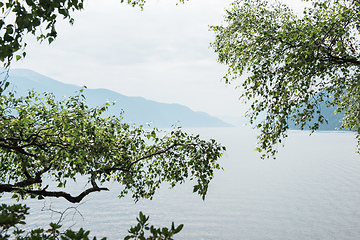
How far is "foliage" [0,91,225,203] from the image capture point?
766cm

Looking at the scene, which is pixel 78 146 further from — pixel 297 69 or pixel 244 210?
pixel 244 210

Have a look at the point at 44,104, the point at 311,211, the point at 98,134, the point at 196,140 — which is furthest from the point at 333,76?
the point at 311,211

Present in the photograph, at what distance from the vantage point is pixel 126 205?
109 ft

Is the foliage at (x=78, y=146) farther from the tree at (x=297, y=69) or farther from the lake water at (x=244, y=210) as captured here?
the lake water at (x=244, y=210)

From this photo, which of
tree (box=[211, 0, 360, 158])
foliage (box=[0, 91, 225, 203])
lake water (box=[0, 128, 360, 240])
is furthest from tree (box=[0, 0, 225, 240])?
lake water (box=[0, 128, 360, 240])

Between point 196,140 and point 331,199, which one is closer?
point 196,140

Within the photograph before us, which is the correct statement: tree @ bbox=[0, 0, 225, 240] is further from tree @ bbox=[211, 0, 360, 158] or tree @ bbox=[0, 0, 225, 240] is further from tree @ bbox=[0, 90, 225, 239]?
tree @ bbox=[211, 0, 360, 158]

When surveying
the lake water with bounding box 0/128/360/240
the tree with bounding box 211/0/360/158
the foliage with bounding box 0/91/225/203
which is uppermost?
the tree with bounding box 211/0/360/158

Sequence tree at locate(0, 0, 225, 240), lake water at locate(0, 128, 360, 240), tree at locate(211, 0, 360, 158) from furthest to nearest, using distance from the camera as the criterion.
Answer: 1. lake water at locate(0, 128, 360, 240)
2. tree at locate(211, 0, 360, 158)
3. tree at locate(0, 0, 225, 240)

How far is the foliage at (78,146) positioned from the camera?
7.66 metres

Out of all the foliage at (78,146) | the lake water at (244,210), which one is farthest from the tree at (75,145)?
the lake water at (244,210)

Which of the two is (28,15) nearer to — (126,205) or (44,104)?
(44,104)

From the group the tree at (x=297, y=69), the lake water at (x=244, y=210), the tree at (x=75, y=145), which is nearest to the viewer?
the tree at (x=75, y=145)

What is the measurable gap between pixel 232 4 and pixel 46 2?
1509cm
